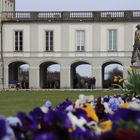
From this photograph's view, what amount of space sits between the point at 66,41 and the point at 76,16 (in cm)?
266

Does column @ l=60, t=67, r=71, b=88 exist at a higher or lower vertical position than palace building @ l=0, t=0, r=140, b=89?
lower

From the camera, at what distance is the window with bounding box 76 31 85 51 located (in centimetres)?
5241

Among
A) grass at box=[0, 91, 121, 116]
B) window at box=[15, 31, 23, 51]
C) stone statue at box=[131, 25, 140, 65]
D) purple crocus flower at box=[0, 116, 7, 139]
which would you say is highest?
window at box=[15, 31, 23, 51]

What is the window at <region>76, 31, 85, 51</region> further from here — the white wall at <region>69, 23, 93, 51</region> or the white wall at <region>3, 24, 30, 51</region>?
the white wall at <region>3, 24, 30, 51</region>

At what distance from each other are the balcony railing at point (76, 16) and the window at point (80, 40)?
4.07 ft

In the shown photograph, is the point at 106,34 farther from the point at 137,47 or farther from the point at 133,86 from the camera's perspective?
the point at 133,86

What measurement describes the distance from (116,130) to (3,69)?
165 ft

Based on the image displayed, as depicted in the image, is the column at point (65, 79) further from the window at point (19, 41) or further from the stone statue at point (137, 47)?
the stone statue at point (137, 47)

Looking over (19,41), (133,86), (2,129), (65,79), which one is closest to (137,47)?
(133,86)

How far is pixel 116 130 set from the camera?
270 cm

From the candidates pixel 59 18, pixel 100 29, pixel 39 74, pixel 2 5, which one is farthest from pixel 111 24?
pixel 2 5

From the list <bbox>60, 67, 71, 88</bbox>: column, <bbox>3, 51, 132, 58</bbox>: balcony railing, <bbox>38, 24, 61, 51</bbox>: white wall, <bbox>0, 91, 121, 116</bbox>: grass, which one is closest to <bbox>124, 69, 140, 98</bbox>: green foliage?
<bbox>0, 91, 121, 116</bbox>: grass

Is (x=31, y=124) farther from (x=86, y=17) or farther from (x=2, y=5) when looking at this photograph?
(x=2, y=5)

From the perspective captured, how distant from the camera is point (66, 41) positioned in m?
52.3
